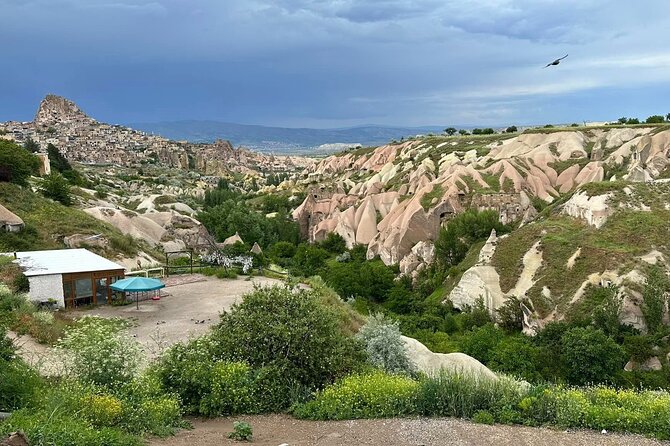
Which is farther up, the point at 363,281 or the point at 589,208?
the point at 589,208

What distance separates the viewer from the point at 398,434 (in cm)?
798

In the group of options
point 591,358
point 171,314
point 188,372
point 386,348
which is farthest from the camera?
point 591,358

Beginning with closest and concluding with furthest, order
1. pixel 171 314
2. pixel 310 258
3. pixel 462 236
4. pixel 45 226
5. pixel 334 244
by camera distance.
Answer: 1. pixel 171 314
2. pixel 45 226
3. pixel 462 236
4. pixel 310 258
5. pixel 334 244

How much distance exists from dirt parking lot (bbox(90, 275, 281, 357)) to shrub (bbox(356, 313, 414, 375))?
259 cm

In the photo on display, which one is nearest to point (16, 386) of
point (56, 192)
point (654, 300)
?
point (654, 300)

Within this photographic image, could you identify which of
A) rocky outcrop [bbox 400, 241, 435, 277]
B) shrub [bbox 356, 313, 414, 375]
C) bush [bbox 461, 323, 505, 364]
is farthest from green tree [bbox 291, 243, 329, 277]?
shrub [bbox 356, 313, 414, 375]

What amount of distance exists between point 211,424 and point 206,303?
30.3ft

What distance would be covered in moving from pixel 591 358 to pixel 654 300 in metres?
5.59

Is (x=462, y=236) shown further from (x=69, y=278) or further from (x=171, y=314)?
(x=69, y=278)

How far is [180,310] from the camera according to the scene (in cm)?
1692

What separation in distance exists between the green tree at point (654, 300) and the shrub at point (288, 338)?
1926 cm

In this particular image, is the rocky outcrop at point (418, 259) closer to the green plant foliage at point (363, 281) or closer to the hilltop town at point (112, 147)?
the green plant foliage at point (363, 281)

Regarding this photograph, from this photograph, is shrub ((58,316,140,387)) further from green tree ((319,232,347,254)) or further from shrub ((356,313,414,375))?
green tree ((319,232,347,254))

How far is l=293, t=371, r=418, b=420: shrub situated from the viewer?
878 centimetres
